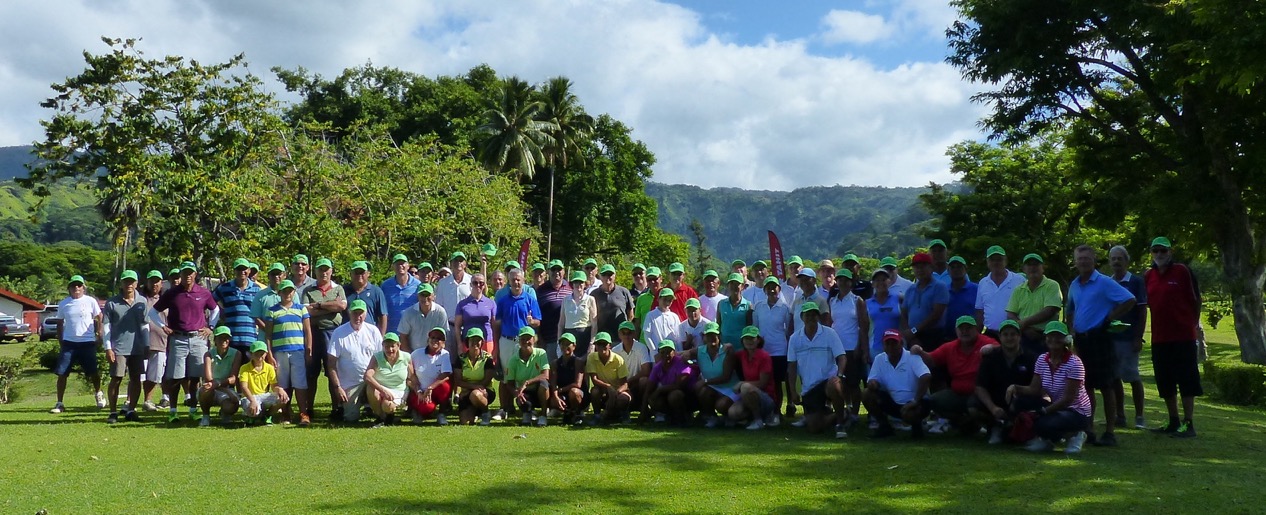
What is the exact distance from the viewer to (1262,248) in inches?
698

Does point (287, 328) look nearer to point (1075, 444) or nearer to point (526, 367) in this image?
point (526, 367)

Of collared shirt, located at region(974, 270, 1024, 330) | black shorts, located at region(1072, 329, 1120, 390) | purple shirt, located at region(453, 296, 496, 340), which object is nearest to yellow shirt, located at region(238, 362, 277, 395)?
purple shirt, located at region(453, 296, 496, 340)

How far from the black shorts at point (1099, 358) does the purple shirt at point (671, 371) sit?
384 cm

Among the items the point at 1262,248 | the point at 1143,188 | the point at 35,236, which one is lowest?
the point at 1262,248

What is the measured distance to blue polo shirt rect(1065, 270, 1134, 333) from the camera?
346 inches

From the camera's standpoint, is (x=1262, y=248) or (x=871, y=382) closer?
(x=871, y=382)

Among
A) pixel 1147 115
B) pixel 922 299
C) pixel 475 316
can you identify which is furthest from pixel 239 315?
pixel 1147 115

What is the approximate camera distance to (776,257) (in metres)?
13.2

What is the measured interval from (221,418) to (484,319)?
3.08 m

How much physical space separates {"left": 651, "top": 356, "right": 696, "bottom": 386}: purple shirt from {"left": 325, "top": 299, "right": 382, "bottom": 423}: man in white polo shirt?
3.05 meters

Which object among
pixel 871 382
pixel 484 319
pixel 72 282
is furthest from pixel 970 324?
pixel 72 282

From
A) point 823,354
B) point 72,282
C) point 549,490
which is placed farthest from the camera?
point 72,282

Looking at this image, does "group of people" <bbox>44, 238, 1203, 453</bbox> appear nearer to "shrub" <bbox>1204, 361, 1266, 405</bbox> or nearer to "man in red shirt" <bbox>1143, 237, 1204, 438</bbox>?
"man in red shirt" <bbox>1143, 237, 1204, 438</bbox>

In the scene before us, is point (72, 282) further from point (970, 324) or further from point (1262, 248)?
point (1262, 248)
